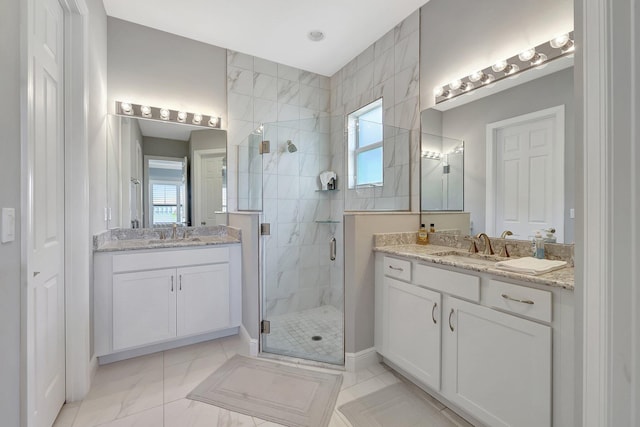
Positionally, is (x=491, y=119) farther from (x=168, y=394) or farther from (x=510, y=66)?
(x=168, y=394)

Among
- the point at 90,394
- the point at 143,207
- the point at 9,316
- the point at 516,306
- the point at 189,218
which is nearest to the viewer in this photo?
the point at 9,316

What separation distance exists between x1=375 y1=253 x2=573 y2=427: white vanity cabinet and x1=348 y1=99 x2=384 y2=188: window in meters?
0.96

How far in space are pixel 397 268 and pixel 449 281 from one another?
0.41 m

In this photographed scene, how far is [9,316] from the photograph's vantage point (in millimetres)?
905

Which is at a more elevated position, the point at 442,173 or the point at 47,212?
the point at 442,173

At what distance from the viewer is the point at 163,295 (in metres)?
2.38

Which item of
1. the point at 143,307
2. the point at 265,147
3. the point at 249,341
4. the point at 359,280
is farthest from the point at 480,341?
the point at 143,307

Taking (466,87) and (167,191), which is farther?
(167,191)

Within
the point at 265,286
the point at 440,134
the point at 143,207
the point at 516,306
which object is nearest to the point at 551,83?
the point at 440,134

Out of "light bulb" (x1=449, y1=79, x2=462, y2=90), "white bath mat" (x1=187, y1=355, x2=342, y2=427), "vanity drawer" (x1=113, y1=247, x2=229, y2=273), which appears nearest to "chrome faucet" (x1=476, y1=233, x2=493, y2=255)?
"light bulb" (x1=449, y1=79, x2=462, y2=90)

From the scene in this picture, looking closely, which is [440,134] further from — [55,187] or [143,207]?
[143,207]

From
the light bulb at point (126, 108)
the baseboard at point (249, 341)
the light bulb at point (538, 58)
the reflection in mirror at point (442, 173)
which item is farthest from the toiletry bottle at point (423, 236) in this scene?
the light bulb at point (126, 108)

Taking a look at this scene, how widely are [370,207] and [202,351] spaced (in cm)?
191

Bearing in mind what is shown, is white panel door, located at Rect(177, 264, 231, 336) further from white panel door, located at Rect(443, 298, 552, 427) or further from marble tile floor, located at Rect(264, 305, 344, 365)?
white panel door, located at Rect(443, 298, 552, 427)
